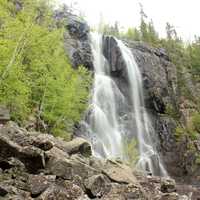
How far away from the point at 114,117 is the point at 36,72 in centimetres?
1731

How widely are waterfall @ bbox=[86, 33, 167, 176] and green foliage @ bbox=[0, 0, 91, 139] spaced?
19.9ft

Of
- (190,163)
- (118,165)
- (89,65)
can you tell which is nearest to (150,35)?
(89,65)

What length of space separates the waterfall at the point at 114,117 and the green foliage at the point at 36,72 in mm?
6061

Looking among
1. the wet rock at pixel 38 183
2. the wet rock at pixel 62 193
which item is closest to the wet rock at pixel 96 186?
the wet rock at pixel 62 193

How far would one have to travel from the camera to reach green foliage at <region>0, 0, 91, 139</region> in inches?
829

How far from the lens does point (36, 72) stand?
25.5 metres

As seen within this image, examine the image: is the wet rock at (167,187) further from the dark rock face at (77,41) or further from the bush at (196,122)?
the bush at (196,122)

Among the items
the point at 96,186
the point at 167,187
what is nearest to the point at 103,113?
the point at 167,187

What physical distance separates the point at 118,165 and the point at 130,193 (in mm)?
4475

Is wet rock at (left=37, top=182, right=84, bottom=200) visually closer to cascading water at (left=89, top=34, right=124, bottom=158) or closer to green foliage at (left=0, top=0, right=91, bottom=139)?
green foliage at (left=0, top=0, right=91, bottom=139)

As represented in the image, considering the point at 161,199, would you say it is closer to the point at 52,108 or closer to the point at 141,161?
the point at 52,108

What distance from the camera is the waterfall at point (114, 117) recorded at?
36.2m

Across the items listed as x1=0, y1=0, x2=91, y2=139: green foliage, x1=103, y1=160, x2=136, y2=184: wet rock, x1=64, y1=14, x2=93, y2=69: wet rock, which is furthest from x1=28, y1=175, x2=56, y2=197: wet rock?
x1=64, y1=14, x2=93, y2=69: wet rock

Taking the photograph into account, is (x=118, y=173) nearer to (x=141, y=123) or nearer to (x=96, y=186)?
(x=96, y=186)
